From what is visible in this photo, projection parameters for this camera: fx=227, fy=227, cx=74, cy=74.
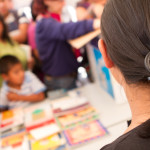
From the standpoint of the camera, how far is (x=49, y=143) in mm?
1158

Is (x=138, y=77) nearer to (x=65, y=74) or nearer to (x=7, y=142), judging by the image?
(x=7, y=142)

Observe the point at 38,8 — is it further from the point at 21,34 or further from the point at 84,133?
the point at 84,133

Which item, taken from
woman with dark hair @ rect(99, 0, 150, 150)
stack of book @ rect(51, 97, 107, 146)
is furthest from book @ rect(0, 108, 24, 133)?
woman with dark hair @ rect(99, 0, 150, 150)

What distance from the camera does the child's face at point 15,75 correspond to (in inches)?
67.3

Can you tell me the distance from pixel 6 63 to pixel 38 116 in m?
0.52

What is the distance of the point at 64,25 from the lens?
1672 millimetres

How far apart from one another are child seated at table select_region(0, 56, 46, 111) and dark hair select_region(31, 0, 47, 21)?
2.10 feet

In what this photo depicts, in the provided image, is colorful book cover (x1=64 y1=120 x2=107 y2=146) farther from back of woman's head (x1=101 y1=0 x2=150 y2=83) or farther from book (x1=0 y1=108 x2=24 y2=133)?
back of woman's head (x1=101 y1=0 x2=150 y2=83)

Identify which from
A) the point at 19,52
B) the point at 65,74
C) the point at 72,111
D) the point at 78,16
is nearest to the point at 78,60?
the point at 65,74

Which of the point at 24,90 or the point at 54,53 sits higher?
the point at 54,53

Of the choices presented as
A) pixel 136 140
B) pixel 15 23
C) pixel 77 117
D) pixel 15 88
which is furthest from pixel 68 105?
pixel 15 23

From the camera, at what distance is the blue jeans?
189 cm

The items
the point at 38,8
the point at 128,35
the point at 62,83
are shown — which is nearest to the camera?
the point at 128,35

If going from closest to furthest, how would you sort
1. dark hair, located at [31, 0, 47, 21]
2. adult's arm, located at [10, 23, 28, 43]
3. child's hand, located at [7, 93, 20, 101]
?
child's hand, located at [7, 93, 20, 101], dark hair, located at [31, 0, 47, 21], adult's arm, located at [10, 23, 28, 43]
